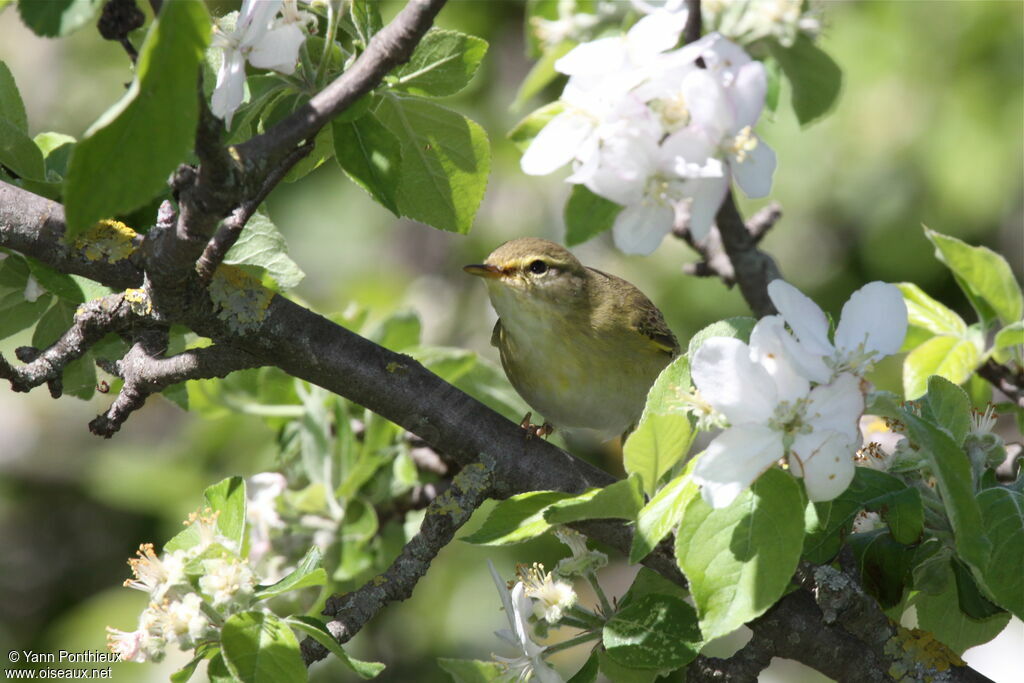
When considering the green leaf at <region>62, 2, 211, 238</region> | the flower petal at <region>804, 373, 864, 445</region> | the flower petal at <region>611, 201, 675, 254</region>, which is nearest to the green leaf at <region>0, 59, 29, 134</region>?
the green leaf at <region>62, 2, 211, 238</region>

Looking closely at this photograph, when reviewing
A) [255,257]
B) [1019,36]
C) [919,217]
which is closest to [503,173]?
[919,217]

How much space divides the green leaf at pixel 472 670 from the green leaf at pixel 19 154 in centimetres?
127

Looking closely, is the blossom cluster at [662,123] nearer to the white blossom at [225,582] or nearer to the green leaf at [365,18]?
the green leaf at [365,18]

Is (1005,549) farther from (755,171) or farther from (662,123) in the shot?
(662,123)

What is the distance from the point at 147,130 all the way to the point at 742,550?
1.01 metres

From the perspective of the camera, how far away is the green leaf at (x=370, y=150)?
1864mm

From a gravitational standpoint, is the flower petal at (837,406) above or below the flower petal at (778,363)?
below

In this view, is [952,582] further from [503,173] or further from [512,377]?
[503,173]

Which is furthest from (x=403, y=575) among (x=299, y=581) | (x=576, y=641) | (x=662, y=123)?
(x=662, y=123)

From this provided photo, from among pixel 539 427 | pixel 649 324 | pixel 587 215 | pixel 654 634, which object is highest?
pixel 587 215

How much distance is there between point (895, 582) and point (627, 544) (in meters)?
0.50

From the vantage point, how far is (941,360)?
2650mm

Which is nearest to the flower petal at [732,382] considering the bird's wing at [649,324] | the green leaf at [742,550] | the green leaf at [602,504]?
the green leaf at [742,550]

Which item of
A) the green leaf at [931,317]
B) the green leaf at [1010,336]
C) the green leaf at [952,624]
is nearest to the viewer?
the green leaf at [952,624]
